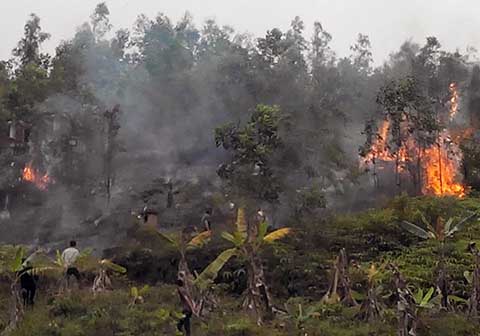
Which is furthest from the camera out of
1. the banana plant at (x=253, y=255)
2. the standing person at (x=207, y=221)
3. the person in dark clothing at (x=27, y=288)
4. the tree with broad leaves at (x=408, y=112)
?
the tree with broad leaves at (x=408, y=112)

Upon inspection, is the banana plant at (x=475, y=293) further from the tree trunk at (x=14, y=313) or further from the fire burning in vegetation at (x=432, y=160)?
the fire burning in vegetation at (x=432, y=160)

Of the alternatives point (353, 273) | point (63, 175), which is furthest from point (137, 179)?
point (353, 273)

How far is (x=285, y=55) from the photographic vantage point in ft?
Answer: 116

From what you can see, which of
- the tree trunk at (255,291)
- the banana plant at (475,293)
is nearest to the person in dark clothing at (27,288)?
the tree trunk at (255,291)

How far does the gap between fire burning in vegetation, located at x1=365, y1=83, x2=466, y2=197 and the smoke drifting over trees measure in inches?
56.2

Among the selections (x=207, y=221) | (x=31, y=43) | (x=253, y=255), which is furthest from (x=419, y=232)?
(x=31, y=43)

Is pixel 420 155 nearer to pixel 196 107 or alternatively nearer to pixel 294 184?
pixel 294 184

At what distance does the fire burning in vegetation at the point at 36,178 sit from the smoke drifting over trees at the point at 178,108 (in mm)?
332

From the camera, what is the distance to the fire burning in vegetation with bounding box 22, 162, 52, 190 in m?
34.4

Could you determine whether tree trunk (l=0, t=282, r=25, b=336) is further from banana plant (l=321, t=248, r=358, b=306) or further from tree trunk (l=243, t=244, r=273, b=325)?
banana plant (l=321, t=248, r=358, b=306)

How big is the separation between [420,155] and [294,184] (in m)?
9.65

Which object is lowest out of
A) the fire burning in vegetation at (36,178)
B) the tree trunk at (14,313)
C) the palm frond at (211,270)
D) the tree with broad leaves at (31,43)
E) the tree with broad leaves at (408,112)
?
the tree trunk at (14,313)

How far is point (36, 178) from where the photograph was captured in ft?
113

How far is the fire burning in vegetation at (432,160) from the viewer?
32.8 metres
